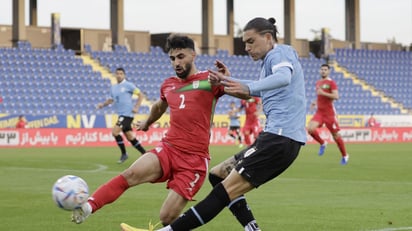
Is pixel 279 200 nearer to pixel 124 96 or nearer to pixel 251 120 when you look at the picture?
pixel 124 96

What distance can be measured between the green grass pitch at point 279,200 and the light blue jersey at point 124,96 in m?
2.03

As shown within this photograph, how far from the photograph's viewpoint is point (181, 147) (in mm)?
8570

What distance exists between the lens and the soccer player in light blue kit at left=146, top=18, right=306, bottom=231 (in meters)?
7.63

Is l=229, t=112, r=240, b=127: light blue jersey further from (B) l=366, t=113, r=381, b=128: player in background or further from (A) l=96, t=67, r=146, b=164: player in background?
(B) l=366, t=113, r=381, b=128: player in background

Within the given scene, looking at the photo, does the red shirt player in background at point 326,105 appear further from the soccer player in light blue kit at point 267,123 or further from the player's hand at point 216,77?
the player's hand at point 216,77

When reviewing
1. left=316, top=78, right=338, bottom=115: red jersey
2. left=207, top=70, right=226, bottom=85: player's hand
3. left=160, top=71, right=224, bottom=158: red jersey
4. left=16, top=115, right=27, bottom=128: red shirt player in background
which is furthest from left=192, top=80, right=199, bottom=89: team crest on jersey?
left=16, top=115, right=27, bottom=128: red shirt player in background

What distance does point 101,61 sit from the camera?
148 ft

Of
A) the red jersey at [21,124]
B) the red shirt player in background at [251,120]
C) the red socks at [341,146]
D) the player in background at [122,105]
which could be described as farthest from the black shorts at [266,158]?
the red jersey at [21,124]

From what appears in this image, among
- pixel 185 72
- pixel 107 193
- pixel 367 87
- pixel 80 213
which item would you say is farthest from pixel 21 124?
pixel 80 213

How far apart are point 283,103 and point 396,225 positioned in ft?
9.53

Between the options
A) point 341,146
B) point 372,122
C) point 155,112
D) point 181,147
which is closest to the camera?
point 181,147

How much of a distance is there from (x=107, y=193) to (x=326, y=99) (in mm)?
16036

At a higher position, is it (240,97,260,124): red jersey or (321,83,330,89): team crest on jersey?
(321,83,330,89): team crest on jersey

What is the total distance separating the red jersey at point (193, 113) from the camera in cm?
861
